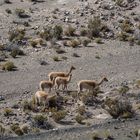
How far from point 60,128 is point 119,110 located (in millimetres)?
3270

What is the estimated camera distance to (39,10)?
50.1 m

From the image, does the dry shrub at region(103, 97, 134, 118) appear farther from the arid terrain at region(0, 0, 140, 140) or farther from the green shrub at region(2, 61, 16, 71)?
the green shrub at region(2, 61, 16, 71)

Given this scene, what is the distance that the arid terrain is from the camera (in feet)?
108

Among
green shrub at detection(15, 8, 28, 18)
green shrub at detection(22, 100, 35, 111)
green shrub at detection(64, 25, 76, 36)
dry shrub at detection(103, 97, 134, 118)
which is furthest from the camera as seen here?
green shrub at detection(15, 8, 28, 18)

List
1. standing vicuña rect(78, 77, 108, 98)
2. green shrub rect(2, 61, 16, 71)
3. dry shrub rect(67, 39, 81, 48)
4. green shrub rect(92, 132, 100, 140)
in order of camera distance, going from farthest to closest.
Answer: dry shrub rect(67, 39, 81, 48) < green shrub rect(2, 61, 16, 71) < standing vicuña rect(78, 77, 108, 98) < green shrub rect(92, 132, 100, 140)

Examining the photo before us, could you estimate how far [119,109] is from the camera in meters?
34.0

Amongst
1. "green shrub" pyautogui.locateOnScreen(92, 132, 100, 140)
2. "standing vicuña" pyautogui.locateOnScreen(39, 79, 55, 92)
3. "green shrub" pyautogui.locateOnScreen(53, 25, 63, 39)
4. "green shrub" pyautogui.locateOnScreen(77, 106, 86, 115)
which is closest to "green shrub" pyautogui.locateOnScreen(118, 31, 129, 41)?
"green shrub" pyautogui.locateOnScreen(53, 25, 63, 39)

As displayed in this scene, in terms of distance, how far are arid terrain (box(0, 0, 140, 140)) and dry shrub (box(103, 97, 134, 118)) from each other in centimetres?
5

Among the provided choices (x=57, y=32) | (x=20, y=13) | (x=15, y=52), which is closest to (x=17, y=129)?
(x=15, y=52)

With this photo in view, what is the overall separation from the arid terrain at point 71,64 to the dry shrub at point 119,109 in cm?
5

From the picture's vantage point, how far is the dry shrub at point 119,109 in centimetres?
3384

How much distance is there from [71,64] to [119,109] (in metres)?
7.32

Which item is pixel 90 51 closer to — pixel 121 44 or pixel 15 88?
pixel 121 44

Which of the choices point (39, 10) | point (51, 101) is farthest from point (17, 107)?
point (39, 10)
